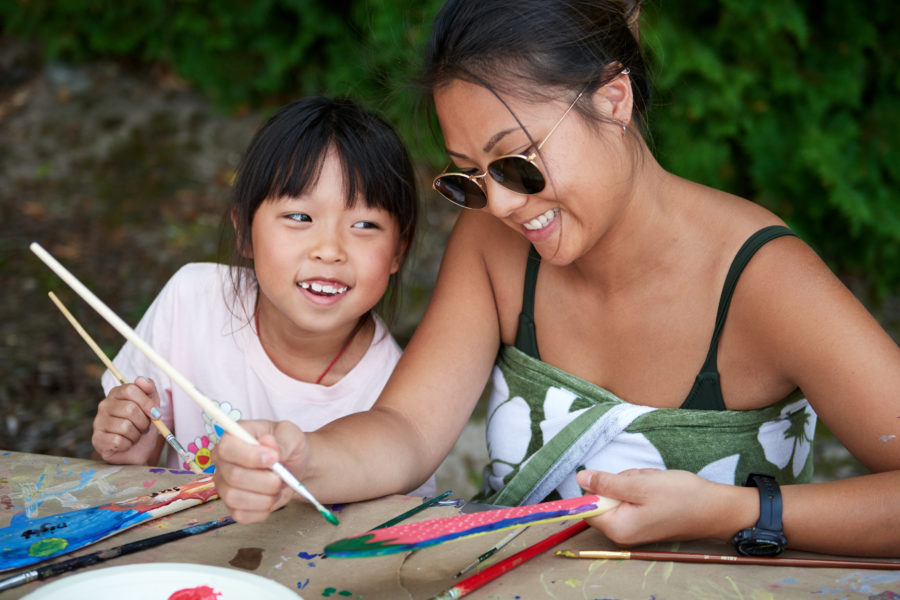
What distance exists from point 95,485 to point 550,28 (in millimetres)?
1037

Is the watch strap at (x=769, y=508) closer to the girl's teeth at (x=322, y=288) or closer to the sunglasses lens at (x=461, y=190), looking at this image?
the sunglasses lens at (x=461, y=190)

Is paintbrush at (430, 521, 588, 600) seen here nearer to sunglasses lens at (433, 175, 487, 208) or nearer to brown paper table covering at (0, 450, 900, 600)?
brown paper table covering at (0, 450, 900, 600)

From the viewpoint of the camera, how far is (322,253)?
5.43 ft

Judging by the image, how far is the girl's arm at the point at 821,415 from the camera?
116cm

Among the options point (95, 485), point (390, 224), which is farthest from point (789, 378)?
point (95, 485)

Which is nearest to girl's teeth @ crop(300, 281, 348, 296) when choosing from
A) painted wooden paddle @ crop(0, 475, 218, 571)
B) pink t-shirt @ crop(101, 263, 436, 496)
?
pink t-shirt @ crop(101, 263, 436, 496)

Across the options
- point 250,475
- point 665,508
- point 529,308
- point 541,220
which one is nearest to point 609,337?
point 529,308

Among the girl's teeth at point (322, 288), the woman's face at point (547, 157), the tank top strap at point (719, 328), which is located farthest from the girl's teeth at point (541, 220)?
the girl's teeth at point (322, 288)

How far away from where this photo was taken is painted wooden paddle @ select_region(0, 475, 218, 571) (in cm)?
A: 113

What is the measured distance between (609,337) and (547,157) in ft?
1.35

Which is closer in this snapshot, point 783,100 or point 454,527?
point 454,527

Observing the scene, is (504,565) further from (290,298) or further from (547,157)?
(290,298)

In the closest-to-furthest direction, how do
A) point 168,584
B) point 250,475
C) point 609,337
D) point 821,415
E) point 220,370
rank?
point 168,584
point 250,475
point 821,415
point 609,337
point 220,370

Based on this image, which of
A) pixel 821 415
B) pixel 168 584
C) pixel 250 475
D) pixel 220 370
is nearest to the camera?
pixel 168 584
